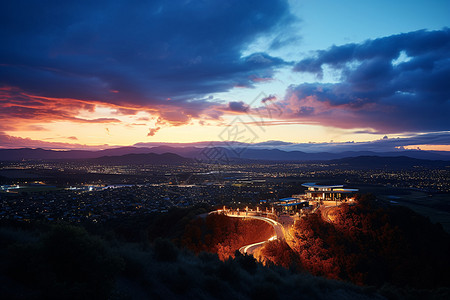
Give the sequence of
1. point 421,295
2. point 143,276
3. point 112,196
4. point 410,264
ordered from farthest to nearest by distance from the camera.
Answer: point 112,196 < point 410,264 < point 421,295 < point 143,276

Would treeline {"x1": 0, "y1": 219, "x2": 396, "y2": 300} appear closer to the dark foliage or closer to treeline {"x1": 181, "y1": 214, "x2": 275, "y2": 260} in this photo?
the dark foliage

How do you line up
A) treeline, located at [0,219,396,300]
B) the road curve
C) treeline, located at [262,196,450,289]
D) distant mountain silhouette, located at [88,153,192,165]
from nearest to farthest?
treeline, located at [0,219,396,300], treeline, located at [262,196,450,289], the road curve, distant mountain silhouette, located at [88,153,192,165]

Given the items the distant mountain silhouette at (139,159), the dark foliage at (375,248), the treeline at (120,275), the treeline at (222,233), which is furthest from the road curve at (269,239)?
the distant mountain silhouette at (139,159)

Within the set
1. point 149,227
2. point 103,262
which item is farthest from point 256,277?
point 149,227

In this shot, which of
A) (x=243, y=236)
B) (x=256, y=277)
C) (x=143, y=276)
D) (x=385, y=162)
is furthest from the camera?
(x=385, y=162)

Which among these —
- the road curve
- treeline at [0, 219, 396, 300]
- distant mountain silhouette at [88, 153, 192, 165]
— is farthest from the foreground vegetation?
distant mountain silhouette at [88, 153, 192, 165]

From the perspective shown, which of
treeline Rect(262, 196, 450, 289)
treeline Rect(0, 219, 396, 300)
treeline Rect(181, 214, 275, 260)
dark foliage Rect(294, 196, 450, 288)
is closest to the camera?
treeline Rect(0, 219, 396, 300)

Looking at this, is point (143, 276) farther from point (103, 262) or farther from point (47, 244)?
point (47, 244)
